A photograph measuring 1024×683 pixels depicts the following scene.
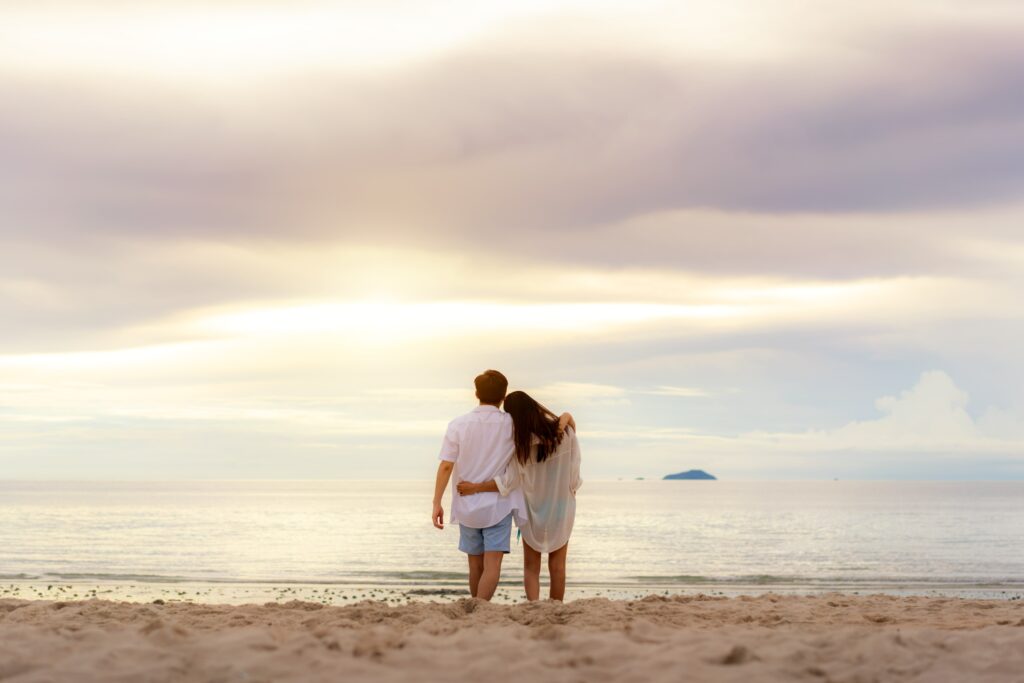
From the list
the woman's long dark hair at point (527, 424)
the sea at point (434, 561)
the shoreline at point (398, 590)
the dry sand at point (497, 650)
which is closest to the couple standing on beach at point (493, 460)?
the woman's long dark hair at point (527, 424)

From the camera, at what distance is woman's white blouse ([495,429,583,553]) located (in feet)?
32.8

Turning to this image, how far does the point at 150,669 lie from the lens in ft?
19.3

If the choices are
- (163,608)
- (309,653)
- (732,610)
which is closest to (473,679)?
(309,653)

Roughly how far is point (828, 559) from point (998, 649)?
1151 inches

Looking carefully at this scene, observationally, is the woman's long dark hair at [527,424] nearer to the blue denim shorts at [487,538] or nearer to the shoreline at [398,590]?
the blue denim shorts at [487,538]

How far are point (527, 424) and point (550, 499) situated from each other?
3.18 ft

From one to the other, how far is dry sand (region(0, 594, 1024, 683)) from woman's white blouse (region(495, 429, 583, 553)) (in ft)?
4.69

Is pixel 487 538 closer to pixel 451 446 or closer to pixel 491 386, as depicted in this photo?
pixel 451 446

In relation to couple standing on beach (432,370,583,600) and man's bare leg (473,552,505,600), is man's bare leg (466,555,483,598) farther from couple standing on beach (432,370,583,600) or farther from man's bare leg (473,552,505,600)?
man's bare leg (473,552,505,600)

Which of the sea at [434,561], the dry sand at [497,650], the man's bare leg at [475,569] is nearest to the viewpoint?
the dry sand at [497,650]

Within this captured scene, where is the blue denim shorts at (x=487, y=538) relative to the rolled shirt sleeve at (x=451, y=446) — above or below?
below

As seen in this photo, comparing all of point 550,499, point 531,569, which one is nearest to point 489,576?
point 531,569

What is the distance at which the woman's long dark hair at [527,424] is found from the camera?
31.5ft

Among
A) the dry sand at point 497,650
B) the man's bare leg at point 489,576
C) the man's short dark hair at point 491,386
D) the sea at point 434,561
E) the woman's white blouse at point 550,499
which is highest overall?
the man's short dark hair at point 491,386
